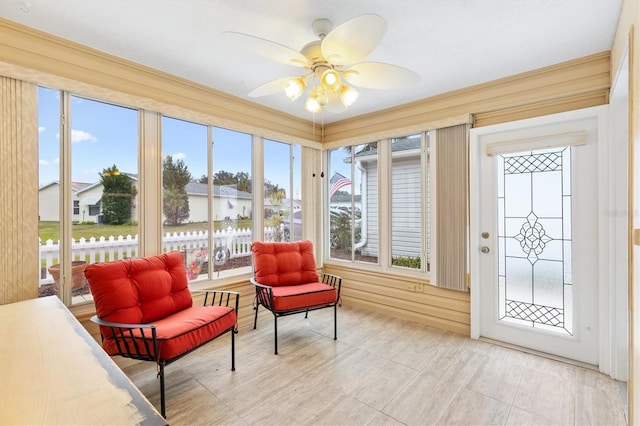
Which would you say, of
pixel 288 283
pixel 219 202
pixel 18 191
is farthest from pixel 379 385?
pixel 18 191

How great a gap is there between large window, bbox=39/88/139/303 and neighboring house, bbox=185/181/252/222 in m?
0.55

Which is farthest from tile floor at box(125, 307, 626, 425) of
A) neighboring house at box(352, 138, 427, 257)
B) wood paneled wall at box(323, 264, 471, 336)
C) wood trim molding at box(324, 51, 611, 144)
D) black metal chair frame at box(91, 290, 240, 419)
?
wood trim molding at box(324, 51, 611, 144)

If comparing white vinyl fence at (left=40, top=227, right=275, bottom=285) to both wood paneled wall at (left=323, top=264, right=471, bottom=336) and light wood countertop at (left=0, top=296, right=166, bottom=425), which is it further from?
wood paneled wall at (left=323, top=264, right=471, bottom=336)

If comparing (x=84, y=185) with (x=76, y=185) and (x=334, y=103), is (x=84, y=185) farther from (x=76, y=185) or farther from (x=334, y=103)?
(x=334, y=103)

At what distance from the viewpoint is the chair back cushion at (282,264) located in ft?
10.7

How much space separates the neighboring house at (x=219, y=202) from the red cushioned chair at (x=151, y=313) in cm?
73

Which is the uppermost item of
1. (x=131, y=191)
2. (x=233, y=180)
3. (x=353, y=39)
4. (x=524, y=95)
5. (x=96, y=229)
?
(x=524, y=95)

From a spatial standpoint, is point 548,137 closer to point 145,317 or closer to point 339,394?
point 339,394

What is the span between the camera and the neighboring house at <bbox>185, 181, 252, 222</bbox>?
3199mm

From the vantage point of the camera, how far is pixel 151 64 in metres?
2.69

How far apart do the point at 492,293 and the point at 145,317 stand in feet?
10.4

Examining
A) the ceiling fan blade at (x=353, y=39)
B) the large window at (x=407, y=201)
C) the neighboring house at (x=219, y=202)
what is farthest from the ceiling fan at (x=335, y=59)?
the large window at (x=407, y=201)

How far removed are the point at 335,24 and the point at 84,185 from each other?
2376 mm

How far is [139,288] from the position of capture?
7.48ft
